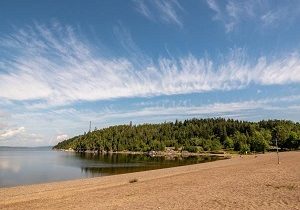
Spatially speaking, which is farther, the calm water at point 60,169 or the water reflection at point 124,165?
the water reflection at point 124,165

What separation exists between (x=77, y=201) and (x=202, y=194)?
32.8ft

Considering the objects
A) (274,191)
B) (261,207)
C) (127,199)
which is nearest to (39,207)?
(127,199)

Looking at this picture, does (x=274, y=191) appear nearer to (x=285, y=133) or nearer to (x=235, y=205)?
(x=235, y=205)

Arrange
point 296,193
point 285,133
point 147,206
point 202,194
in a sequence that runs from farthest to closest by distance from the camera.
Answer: point 285,133
point 202,194
point 296,193
point 147,206

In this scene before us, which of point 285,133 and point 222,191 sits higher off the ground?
point 285,133

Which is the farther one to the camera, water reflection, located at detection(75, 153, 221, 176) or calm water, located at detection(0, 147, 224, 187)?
water reflection, located at detection(75, 153, 221, 176)

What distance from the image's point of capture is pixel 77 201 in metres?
Result: 27.7

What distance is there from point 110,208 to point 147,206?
2.47m

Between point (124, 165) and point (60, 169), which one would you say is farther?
point (124, 165)

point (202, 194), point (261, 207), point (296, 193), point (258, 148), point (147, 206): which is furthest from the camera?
point (258, 148)

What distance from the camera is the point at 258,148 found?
16612 cm

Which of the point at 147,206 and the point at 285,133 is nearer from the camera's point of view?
the point at 147,206

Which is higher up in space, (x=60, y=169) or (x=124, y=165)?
(x=124, y=165)

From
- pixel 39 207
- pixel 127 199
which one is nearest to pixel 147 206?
pixel 127 199
